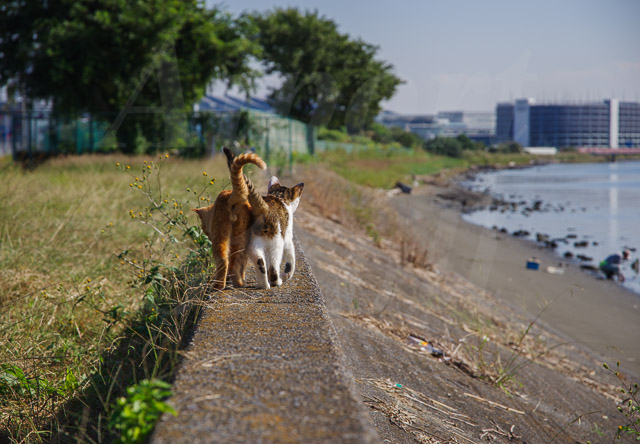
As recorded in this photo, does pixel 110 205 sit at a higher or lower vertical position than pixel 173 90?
lower

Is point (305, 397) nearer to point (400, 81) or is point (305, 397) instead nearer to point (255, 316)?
point (255, 316)

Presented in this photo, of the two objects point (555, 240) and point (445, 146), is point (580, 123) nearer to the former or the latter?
point (445, 146)

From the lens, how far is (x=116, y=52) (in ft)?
54.0

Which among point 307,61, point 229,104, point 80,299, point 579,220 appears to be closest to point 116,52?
point 229,104

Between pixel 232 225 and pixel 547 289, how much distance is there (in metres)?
9.22

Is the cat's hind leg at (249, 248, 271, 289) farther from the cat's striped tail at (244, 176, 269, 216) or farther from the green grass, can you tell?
the green grass

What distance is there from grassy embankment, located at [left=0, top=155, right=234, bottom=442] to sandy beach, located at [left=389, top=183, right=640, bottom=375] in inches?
132

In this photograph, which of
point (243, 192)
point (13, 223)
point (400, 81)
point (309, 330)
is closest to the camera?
point (309, 330)

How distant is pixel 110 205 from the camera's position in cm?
671

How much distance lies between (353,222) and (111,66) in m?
9.46

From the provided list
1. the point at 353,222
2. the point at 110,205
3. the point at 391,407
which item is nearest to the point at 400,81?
the point at 353,222

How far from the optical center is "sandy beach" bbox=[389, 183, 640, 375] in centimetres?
786

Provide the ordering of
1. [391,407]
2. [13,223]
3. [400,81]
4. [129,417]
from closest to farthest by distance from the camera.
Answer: [129,417], [391,407], [13,223], [400,81]

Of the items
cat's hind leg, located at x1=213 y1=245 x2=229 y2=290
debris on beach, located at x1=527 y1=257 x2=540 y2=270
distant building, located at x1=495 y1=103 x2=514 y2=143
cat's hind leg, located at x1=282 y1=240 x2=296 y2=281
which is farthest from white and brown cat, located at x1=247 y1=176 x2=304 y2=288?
distant building, located at x1=495 y1=103 x2=514 y2=143
